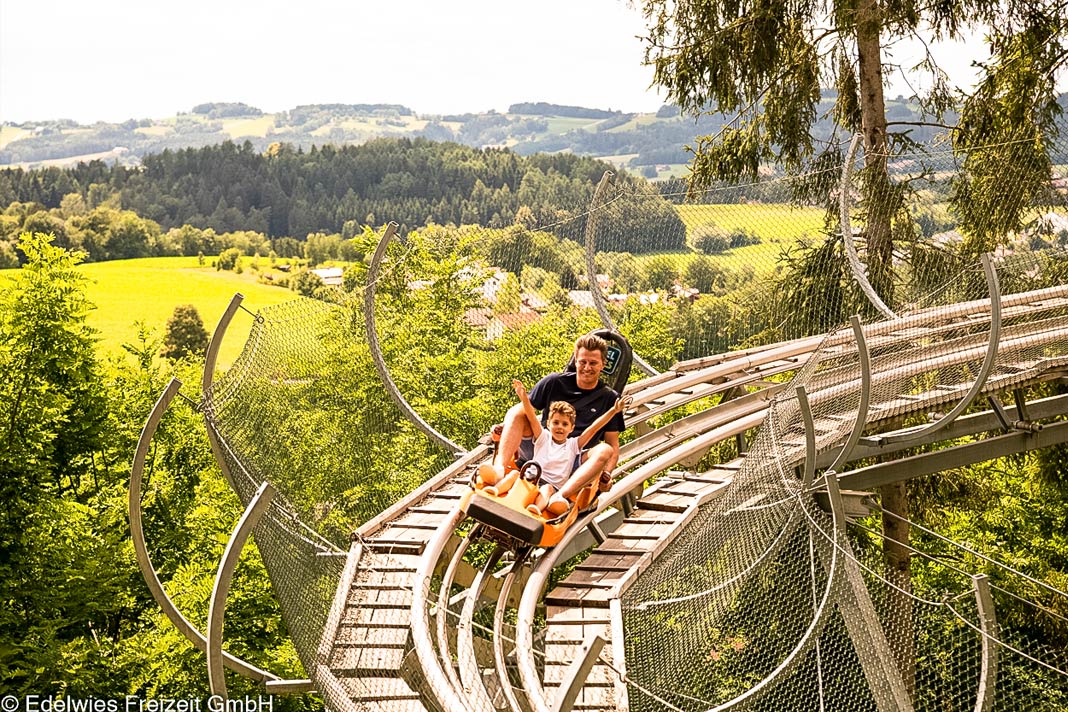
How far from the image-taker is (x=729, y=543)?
5.88 m

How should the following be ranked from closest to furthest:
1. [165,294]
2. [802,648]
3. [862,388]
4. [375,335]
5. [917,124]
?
[802,648] → [862,388] → [375,335] → [917,124] → [165,294]

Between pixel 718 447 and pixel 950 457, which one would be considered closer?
pixel 950 457

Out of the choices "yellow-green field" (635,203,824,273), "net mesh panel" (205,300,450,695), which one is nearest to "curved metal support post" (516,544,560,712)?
"net mesh panel" (205,300,450,695)

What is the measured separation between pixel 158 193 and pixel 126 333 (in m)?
31.5

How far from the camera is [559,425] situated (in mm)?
6609

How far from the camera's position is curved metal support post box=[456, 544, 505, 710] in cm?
478

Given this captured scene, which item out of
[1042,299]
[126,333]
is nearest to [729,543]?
[1042,299]

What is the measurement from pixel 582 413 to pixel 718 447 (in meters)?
5.53

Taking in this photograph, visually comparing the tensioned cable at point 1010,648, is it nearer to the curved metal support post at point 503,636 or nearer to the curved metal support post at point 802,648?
the curved metal support post at point 802,648

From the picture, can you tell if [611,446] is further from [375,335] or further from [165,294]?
[165,294]

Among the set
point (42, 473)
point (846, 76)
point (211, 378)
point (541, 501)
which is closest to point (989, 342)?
point (541, 501)

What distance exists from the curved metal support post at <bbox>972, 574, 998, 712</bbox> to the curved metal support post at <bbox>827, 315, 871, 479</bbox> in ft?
4.56

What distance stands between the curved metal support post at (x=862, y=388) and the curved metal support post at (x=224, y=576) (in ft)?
9.68

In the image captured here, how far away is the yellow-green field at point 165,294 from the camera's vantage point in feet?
233
